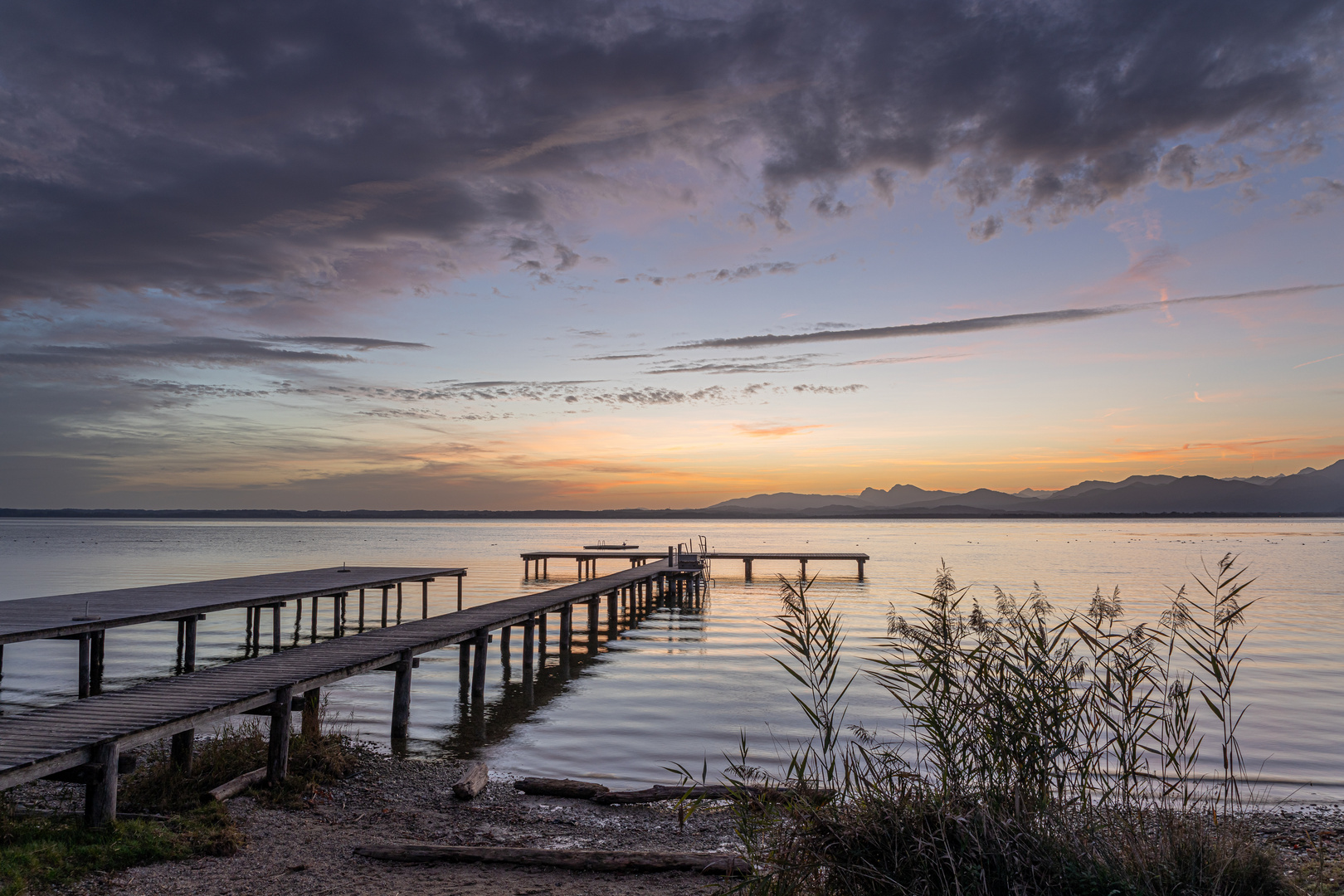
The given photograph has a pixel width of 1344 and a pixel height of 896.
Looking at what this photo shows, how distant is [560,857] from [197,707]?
392cm

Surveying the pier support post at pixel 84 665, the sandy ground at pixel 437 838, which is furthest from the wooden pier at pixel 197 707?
the pier support post at pixel 84 665

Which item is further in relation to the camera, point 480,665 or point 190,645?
point 190,645

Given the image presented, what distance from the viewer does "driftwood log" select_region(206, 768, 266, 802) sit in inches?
295

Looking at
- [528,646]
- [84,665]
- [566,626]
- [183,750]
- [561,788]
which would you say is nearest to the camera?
[183,750]

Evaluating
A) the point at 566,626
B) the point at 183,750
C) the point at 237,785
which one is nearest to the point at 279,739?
the point at 237,785

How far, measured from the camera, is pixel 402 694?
1188 cm

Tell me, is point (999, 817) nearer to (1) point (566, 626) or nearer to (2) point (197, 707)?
(2) point (197, 707)

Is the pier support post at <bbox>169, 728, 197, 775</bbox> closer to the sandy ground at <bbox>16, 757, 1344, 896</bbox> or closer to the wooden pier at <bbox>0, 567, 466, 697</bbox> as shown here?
the sandy ground at <bbox>16, 757, 1344, 896</bbox>

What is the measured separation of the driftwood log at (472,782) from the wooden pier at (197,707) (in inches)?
69.7

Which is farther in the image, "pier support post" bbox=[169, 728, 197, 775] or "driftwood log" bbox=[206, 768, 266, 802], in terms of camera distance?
"pier support post" bbox=[169, 728, 197, 775]

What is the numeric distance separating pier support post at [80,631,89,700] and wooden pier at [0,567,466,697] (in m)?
0.01

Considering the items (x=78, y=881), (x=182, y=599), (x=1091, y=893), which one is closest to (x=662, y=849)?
(x=1091, y=893)

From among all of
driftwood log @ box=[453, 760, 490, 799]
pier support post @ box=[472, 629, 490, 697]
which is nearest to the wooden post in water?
driftwood log @ box=[453, 760, 490, 799]

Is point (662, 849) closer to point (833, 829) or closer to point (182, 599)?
point (833, 829)
